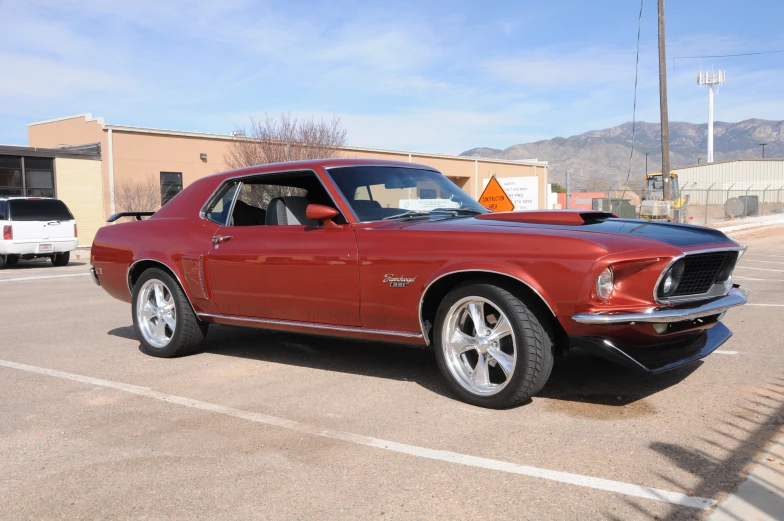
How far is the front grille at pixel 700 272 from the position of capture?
4430 mm

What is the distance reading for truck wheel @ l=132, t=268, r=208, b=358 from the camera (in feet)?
20.6

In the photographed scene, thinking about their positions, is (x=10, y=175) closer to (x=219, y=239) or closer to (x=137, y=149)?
(x=137, y=149)

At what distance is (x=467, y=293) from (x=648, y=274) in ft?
3.54

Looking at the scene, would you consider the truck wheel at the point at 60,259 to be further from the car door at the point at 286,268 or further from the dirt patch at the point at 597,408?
the dirt patch at the point at 597,408

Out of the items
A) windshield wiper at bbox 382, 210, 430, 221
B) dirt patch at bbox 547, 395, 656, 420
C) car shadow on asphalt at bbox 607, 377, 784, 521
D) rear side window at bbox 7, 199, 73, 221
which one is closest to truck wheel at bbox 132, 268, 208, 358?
windshield wiper at bbox 382, 210, 430, 221

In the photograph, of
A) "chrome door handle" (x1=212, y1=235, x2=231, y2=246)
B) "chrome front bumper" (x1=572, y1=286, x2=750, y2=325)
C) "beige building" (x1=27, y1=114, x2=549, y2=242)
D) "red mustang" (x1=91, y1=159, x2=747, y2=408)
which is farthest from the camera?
"beige building" (x1=27, y1=114, x2=549, y2=242)

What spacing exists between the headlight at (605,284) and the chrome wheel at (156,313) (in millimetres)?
3800

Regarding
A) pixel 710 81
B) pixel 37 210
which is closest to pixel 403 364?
pixel 37 210

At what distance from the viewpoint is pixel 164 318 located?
21.3ft

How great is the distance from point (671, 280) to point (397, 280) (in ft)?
5.59

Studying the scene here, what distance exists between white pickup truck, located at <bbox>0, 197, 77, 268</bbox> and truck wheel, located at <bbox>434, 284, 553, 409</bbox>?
16.0m

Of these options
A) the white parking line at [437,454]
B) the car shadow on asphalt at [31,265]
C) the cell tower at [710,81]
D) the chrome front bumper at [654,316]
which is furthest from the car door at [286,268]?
the cell tower at [710,81]

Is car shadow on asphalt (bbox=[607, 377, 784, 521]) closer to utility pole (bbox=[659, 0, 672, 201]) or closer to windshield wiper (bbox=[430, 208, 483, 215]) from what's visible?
windshield wiper (bbox=[430, 208, 483, 215])

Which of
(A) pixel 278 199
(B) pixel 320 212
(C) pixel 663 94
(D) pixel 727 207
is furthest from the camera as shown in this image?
(D) pixel 727 207
